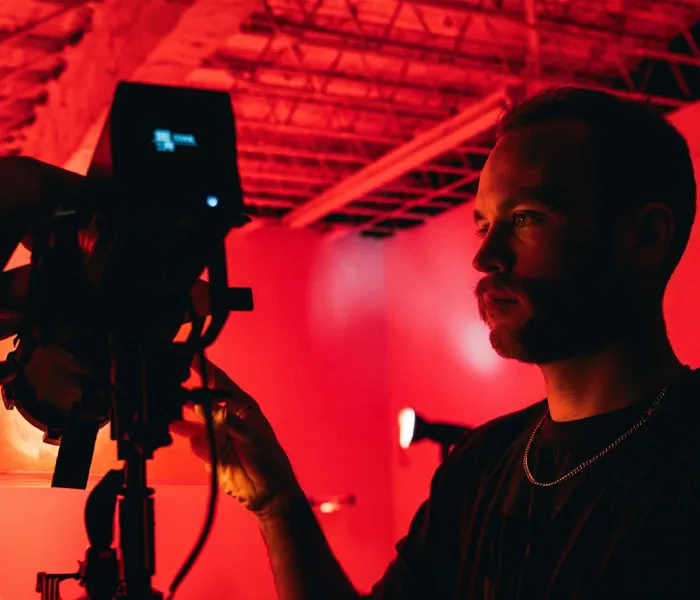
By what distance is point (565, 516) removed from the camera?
1.26 m

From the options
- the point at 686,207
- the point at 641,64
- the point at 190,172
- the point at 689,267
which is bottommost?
the point at 190,172

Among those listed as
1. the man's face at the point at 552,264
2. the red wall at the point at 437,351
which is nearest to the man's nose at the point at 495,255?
the man's face at the point at 552,264

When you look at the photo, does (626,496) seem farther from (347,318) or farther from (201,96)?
(347,318)

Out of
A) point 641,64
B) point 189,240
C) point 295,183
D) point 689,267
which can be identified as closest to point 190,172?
point 189,240

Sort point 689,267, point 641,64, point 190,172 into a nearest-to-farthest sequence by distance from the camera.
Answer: point 190,172, point 689,267, point 641,64

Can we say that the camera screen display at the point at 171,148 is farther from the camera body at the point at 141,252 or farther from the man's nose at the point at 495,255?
the man's nose at the point at 495,255

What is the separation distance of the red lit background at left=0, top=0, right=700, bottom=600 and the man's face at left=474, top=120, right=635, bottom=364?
0.55 m

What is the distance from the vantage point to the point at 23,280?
0.93 meters

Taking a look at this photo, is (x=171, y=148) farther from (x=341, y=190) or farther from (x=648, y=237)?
(x=341, y=190)


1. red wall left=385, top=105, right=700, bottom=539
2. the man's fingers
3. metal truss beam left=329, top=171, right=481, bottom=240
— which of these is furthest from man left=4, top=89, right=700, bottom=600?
metal truss beam left=329, top=171, right=481, bottom=240

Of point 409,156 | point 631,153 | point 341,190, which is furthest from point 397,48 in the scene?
point 631,153

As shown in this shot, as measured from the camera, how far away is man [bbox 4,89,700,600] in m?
1.21

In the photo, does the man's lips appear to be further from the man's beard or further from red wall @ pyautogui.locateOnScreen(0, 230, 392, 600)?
red wall @ pyautogui.locateOnScreen(0, 230, 392, 600)

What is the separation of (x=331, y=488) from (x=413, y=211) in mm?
2509
